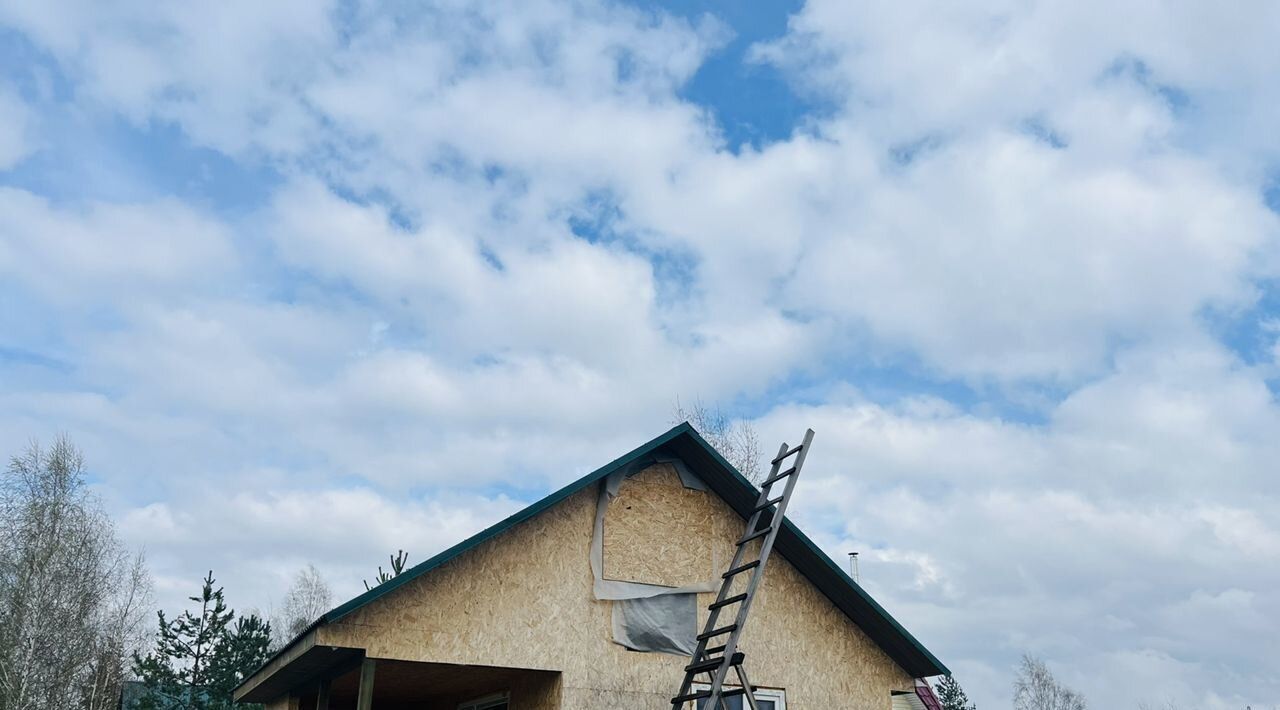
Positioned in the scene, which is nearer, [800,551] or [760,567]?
[760,567]

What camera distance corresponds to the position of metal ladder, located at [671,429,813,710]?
9.78 metres

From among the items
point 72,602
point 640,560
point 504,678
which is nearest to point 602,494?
point 640,560

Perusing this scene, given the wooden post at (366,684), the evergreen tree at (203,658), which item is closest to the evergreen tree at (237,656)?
the evergreen tree at (203,658)

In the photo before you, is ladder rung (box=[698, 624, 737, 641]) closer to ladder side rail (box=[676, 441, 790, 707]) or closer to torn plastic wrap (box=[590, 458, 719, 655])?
ladder side rail (box=[676, 441, 790, 707])

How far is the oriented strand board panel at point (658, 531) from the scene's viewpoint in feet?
36.7

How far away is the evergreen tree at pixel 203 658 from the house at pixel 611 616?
15.4 metres

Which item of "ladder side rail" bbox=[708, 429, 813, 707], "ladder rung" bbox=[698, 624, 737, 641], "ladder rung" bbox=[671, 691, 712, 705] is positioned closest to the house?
"ladder rung" bbox=[671, 691, 712, 705]

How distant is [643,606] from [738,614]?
3.80 feet

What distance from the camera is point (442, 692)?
13359mm

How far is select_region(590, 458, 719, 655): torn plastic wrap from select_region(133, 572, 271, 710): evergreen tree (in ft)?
63.2

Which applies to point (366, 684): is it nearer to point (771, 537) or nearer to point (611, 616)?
point (611, 616)

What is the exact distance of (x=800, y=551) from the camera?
38.7 ft

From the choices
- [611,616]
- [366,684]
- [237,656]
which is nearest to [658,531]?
[611,616]

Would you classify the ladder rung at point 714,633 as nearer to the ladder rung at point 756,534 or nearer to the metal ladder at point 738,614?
the metal ladder at point 738,614
